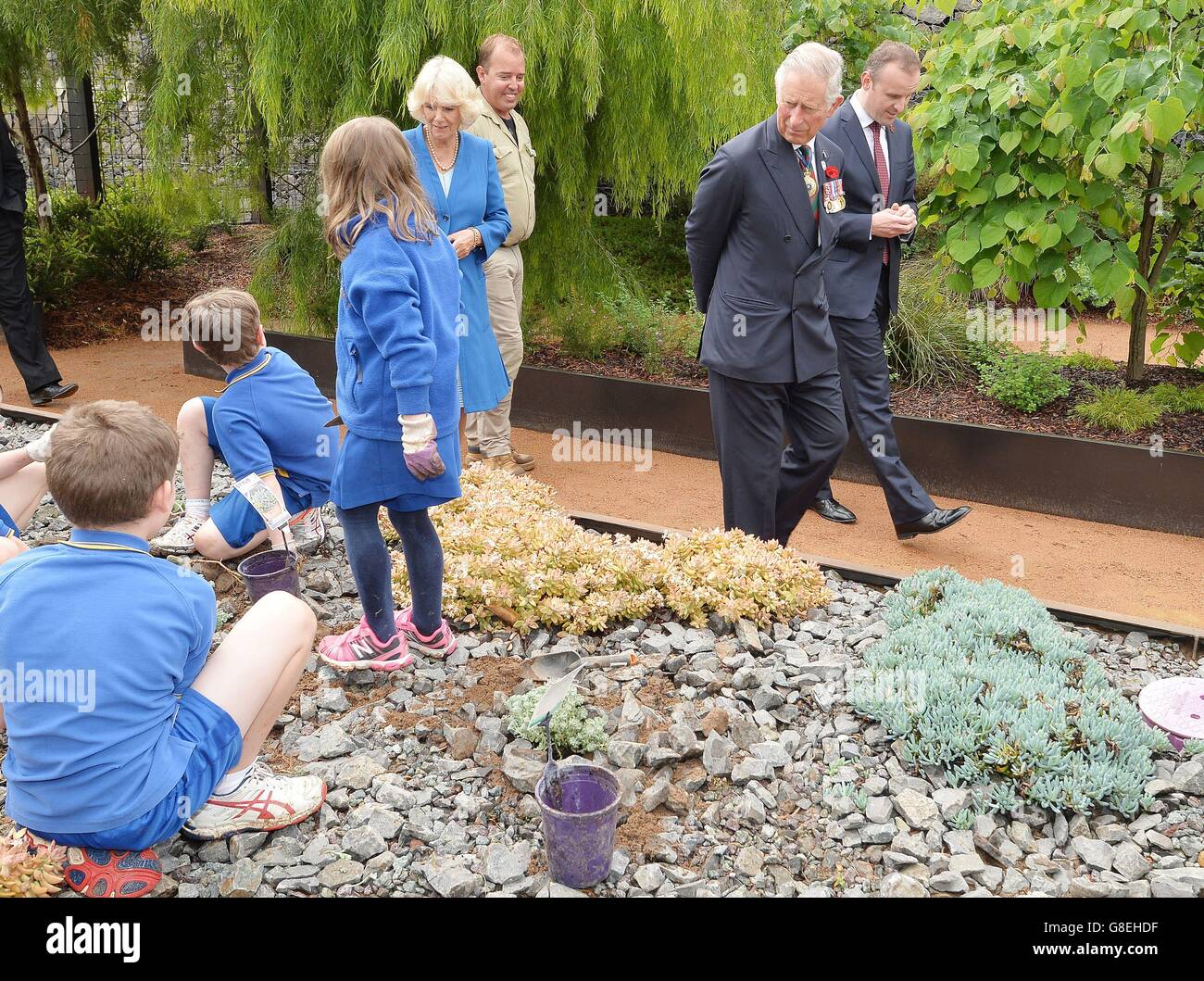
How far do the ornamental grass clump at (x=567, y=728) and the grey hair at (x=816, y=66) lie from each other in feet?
7.30

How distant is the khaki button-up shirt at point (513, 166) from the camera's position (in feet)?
17.4

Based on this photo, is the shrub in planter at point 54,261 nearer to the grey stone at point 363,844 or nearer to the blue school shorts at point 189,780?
the blue school shorts at point 189,780

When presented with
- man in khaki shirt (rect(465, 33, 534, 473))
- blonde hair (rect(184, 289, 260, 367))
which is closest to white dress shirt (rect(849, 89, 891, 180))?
man in khaki shirt (rect(465, 33, 534, 473))

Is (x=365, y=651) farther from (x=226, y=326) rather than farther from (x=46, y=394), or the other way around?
(x=46, y=394)

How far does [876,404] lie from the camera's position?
5.14m

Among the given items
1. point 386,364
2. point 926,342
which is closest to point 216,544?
point 386,364

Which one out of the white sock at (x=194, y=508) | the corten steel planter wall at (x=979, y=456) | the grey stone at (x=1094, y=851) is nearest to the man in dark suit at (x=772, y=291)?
the corten steel planter wall at (x=979, y=456)

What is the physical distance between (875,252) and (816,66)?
146 centimetres

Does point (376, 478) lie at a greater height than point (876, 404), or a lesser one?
greater

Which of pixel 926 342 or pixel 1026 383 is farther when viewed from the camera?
pixel 926 342

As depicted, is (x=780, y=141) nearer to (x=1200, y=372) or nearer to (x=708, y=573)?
(x=708, y=573)

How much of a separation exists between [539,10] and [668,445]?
101 inches

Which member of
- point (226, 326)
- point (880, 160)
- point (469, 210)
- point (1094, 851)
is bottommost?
point (1094, 851)

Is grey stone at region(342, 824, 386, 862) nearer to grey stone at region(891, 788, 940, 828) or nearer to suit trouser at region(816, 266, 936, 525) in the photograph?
grey stone at region(891, 788, 940, 828)
